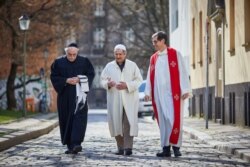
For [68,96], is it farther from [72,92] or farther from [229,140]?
[229,140]

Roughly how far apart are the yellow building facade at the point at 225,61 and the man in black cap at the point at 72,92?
327 inches

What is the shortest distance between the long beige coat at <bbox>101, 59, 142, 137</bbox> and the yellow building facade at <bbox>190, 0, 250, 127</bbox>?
797cm

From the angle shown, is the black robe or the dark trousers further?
the black robe

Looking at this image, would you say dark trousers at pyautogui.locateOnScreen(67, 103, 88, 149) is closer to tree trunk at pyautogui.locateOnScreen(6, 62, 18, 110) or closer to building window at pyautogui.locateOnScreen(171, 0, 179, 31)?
building window at pyautogui.locateOnScreen(171, 0, 179, 31)

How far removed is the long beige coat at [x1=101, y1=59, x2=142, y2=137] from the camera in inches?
577

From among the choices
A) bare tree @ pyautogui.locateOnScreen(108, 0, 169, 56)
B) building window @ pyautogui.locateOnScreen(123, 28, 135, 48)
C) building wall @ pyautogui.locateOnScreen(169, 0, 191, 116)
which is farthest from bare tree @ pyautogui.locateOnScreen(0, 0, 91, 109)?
building window @ pyautogui.locateOnScreen(123, 28, 135, 48)

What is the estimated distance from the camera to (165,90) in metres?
14.1

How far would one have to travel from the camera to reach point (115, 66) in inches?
587

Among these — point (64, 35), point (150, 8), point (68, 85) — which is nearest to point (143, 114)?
point (64, 35)

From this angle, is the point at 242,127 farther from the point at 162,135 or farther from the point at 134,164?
the point at 134,164

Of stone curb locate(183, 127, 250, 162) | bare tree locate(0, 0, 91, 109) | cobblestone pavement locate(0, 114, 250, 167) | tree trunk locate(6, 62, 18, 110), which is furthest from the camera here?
tree trunk locate(6, 62, 18, 110)

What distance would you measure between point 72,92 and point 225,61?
42.3 feet

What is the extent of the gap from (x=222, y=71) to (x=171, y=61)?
13391 millimetres

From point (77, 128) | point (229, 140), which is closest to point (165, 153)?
point (77, 128)
